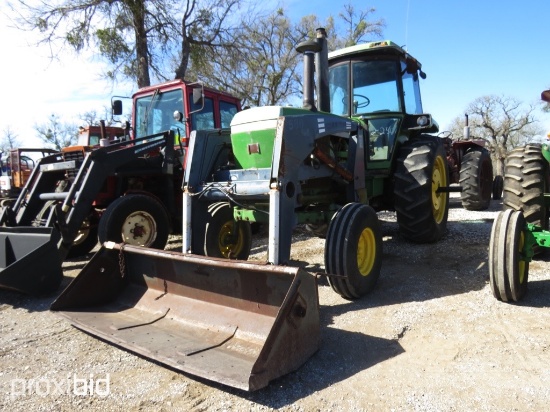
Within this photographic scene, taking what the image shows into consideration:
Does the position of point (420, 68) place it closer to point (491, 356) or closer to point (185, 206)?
point (185, 206)

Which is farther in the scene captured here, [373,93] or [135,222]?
[373,93]

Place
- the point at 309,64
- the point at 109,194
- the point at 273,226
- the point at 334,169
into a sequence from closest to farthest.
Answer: the point at 273,226 < the point at 334,169 < the point at 309,64 < the point at 109,194

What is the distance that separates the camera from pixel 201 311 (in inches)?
136

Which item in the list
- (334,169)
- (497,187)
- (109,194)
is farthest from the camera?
(497,187)

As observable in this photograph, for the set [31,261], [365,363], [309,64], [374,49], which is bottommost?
[365,363]

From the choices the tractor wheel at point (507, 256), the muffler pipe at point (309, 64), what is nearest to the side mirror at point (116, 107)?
the muffler pipe at point (309, 64)

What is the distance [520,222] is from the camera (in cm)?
371

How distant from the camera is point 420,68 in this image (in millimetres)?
6992

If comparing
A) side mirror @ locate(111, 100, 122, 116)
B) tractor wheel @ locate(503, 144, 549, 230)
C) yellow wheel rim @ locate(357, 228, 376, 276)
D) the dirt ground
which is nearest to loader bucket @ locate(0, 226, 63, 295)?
the dirt ground

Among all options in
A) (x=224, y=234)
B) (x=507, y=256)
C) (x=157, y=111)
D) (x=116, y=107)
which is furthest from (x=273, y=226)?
(x=116, y=107)

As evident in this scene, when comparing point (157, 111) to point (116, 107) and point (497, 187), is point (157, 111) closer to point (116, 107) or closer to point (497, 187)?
point (116, 107)

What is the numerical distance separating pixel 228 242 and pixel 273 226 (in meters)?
1.73

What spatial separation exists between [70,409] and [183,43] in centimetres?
1597

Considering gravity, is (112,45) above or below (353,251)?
above
